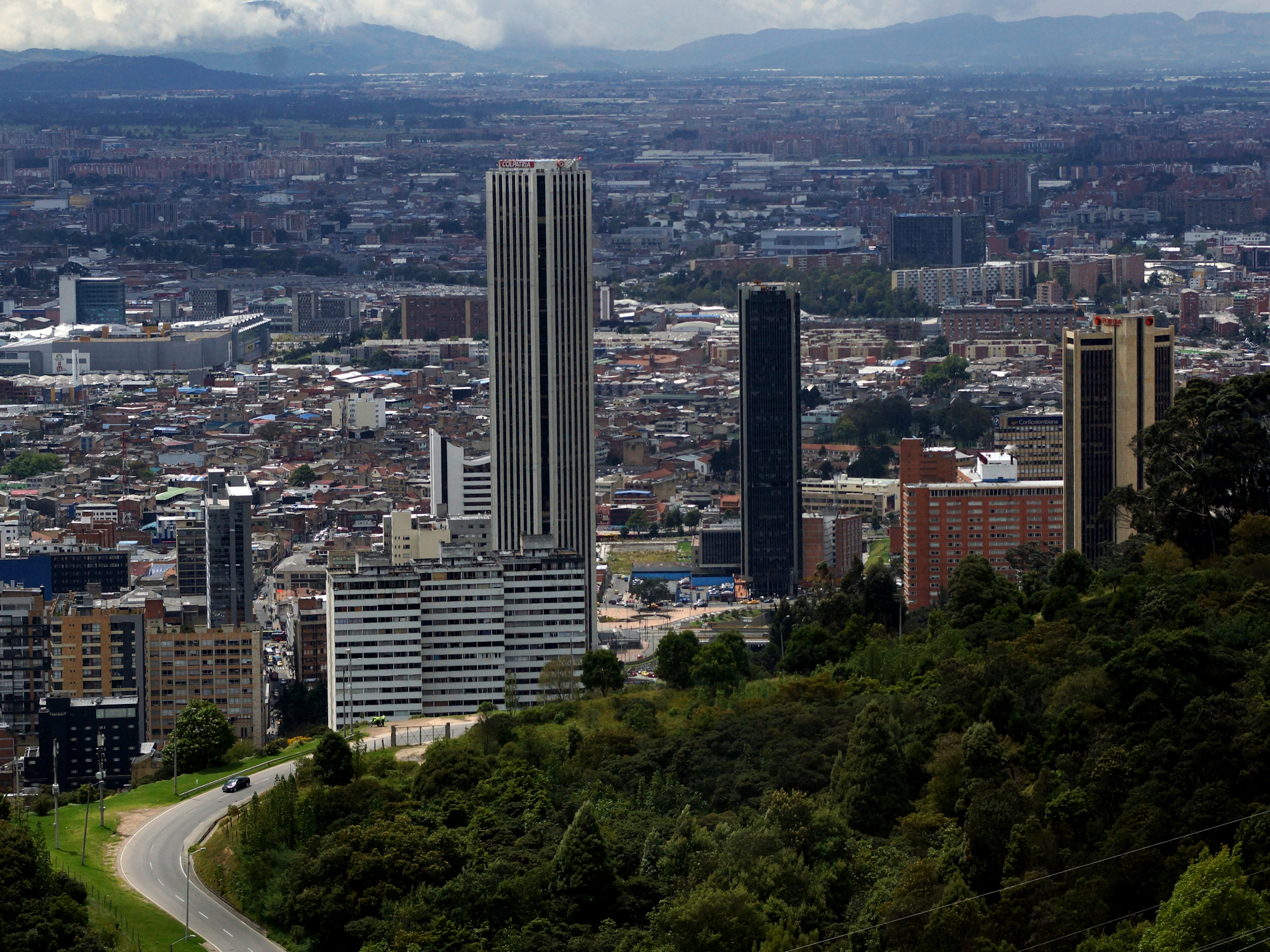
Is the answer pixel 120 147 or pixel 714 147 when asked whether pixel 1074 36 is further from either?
pixel 120 147

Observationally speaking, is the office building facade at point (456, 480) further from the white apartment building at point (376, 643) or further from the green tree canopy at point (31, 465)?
the green tree canopy at point (31, 465)

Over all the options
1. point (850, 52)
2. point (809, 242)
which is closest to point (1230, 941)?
point (809, 242)

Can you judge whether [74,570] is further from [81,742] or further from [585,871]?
[585,871]

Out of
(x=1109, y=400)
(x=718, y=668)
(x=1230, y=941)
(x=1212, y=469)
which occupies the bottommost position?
(x=718, y=668)

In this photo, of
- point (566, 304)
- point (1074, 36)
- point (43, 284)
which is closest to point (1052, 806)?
point (566, 304)

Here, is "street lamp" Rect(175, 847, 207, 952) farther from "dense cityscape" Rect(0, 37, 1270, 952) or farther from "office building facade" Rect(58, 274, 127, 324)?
"office building facade" Rect(58, 274, 127, 324)

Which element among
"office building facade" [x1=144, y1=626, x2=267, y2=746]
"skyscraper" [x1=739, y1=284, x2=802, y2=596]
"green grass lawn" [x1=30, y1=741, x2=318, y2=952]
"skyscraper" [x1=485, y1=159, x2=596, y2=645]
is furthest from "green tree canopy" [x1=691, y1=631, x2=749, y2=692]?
"skyscraper" [x1=739, y1=284, x2=802, y2=596]

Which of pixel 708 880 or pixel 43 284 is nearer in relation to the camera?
pixel 708 880
